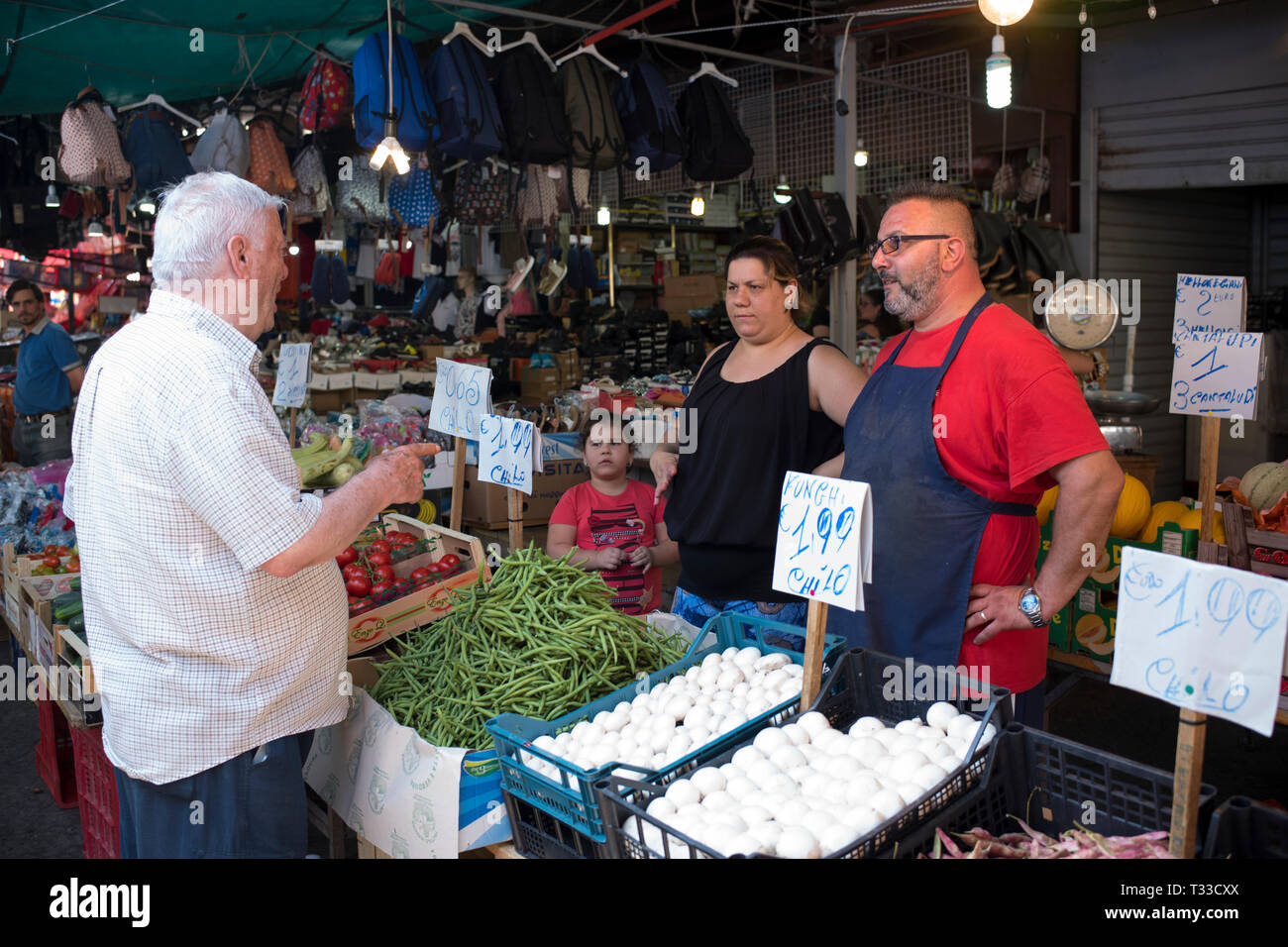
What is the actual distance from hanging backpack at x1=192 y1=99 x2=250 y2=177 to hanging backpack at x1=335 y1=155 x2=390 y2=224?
3.11 feet

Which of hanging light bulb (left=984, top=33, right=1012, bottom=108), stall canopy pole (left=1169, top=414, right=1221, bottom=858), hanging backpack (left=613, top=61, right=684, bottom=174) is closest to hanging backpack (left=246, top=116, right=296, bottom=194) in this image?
hanging backpack (left=613, top=61, right=684, bottom=174)

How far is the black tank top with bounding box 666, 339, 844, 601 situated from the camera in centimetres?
310

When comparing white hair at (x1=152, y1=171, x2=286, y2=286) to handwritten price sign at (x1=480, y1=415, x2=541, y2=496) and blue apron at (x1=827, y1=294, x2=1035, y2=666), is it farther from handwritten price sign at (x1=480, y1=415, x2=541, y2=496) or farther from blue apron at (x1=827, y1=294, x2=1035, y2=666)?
blue apron at (x1=827, y1=294, x2=1035, y2=666)

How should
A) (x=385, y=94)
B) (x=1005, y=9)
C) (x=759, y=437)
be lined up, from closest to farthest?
(x=759, y=437) < (x=1005, y=9) < (x=385, y=94)

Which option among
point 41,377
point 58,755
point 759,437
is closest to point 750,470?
point 759,437

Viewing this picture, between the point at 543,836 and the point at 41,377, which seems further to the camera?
the point at 41,377

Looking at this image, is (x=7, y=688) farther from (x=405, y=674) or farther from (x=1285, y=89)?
(x=1285, y=89)

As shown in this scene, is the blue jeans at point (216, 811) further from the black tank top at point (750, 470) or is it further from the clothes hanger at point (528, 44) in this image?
the clothes hanger at point (528, 44)

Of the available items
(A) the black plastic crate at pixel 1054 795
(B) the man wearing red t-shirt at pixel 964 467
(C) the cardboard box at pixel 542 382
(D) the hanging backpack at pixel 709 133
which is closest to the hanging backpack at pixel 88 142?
(D) the hanging backpack at pixel 709 133

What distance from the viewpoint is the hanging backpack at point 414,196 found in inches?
306

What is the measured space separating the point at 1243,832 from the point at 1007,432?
108 cm

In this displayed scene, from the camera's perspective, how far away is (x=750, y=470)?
10.2 feet

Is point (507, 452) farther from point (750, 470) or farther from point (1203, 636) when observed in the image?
point (1203, 636)
